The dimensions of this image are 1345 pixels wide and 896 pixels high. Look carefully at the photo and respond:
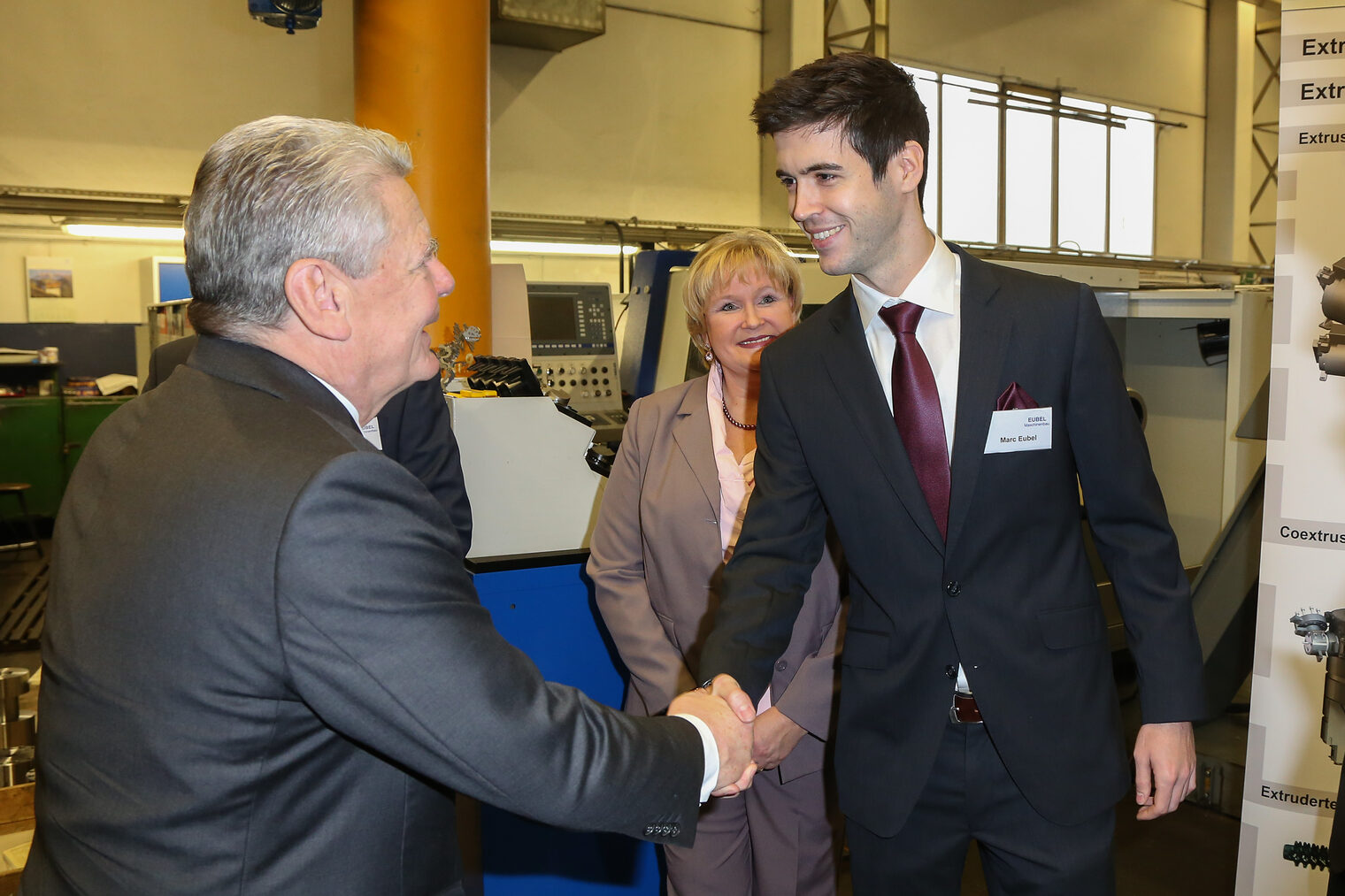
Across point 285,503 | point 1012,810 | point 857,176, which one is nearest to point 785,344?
point 857,176

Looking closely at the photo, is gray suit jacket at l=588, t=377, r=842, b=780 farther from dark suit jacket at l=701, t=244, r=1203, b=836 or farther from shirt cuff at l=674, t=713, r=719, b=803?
shirt cuff at l=674, t=713, r=719, b=803

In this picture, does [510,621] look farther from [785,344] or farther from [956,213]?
[956,213]

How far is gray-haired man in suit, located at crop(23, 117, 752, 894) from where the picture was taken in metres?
0.95

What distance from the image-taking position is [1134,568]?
57.8 inches

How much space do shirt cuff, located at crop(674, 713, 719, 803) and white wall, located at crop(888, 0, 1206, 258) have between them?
9.88m

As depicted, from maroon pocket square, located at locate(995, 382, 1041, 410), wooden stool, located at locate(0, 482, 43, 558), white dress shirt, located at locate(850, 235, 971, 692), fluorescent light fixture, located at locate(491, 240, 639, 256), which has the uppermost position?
fluorescent light fixture, located at locate(491, 240, 639, 256)

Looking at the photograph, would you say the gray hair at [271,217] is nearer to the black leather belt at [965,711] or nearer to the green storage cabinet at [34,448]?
the black leather belt at [965,711]

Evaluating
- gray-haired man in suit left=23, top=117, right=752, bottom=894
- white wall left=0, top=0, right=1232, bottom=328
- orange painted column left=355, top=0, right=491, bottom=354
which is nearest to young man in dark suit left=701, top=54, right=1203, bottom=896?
gray-haired man in suit left=23, top=117, right=752, bottom=894

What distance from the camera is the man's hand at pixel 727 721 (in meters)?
1.31

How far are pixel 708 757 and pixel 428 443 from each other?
1144 millimetres

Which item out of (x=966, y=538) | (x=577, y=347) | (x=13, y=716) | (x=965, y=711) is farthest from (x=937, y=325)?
(x=577, y=347)

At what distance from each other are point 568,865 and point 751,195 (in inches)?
325

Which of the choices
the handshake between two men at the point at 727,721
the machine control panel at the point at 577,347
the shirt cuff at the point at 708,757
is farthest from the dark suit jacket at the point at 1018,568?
the machine control panel at the point at 577,347

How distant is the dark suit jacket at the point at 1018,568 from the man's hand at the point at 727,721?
0.22 meters
